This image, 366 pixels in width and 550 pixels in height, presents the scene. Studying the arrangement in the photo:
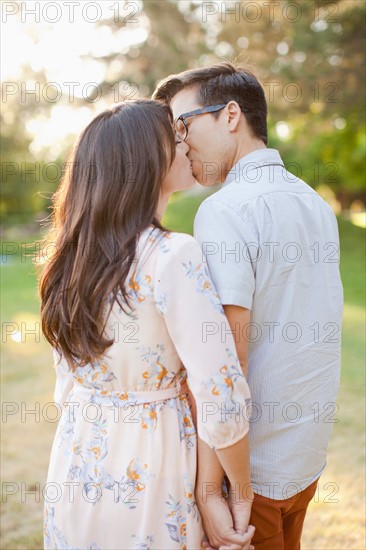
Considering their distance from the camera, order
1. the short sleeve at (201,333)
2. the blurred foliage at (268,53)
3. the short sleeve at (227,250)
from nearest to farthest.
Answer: the short sleeve at (201,333) → the short sleeve at (227,250) → the blurred foliage at (268,53)

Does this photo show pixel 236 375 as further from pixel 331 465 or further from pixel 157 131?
pixel 331 465

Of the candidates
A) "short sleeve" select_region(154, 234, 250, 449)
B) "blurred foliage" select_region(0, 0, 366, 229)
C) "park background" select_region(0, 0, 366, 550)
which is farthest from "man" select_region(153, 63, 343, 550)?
"blurred foliage" select_region(0, 0, 366, 229)

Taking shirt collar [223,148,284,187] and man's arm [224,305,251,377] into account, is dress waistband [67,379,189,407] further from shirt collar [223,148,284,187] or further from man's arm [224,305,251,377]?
shirt collar [223,148,284,187]

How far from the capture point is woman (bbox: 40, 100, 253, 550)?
148 centimetres

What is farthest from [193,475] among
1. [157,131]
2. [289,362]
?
[157,131]

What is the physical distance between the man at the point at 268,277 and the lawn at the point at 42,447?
620 millimetres

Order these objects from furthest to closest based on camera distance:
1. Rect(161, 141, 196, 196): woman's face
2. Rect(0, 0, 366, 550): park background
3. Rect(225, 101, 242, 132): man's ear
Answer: Rect(0, 0, 366, 550): park background, Rect(225, 101, 242, 132): man's ear, Rect(161, 141, 196, 196): woman's face

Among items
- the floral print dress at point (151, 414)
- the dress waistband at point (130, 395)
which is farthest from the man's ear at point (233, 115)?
the dress waistband at point (130, 395)

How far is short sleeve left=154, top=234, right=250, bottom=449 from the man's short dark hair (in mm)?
670

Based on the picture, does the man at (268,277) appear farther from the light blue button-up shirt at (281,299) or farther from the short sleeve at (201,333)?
the short sleeve at (201,333)

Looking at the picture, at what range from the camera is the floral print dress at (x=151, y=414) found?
1464 mm

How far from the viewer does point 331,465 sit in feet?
13.6

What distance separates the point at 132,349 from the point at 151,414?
19 cm

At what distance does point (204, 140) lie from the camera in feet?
6.40
